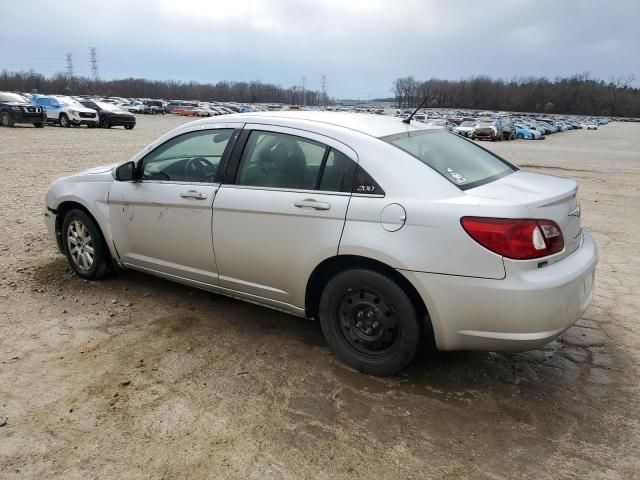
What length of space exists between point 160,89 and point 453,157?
14867cm

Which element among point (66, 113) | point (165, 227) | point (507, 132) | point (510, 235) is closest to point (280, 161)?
point (165, 227)

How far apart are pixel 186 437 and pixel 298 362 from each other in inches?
39.5

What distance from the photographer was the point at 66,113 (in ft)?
92.0

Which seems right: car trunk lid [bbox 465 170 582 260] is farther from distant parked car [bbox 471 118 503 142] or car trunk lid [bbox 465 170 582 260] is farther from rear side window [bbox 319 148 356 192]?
distant parked car [bbox 471 118 503 142]

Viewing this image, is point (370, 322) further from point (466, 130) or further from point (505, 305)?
point (466, 130)

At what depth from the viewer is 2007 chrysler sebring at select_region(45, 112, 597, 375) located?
2.85 m

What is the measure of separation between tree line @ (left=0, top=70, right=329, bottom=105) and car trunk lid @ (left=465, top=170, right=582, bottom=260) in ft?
377

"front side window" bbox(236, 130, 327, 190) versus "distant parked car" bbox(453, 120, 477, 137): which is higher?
"front side window" bbox(236, 130, 327, 190)

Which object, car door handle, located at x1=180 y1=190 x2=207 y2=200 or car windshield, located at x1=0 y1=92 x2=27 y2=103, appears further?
car windshield, located at x1=0 y1=92 x2=27 y2=103

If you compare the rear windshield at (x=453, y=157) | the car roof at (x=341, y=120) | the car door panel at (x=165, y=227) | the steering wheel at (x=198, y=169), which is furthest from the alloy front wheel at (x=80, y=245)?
the rear windshield at (x=453, y=157)

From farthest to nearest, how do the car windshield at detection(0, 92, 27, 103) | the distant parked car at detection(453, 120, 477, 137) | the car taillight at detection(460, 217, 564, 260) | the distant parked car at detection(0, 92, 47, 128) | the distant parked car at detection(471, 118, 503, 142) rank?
the distant parked car at detection(471, 118, 503, 142) < the distant parked car at detection(453, 120, 477, 137) < the car windshield at detection(0, 92, 27, 103) < the distant parked car at detection(0, 92, 47, 128) < the car taillight at detection(460, 217, 564, 260)

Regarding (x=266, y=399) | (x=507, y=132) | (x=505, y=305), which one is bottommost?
(x=507, y=132)

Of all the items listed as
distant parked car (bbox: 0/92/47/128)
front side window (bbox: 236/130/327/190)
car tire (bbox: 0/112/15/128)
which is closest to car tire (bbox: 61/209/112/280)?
front side window (bbox: 236/130/327/190)

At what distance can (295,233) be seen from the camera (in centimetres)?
340
